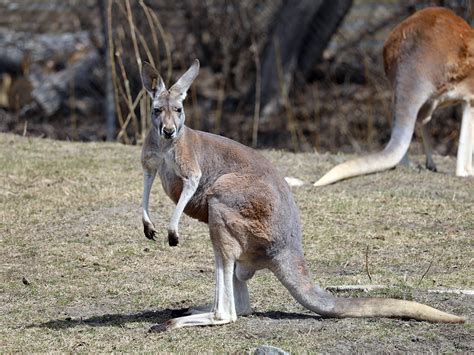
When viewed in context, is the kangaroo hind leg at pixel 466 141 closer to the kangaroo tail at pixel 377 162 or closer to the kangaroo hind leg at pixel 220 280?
the kangaroo tail at pixel 377 162

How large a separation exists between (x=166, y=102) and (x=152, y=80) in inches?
8.0

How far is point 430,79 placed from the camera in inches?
332

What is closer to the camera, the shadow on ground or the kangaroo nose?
the kangaroo nose

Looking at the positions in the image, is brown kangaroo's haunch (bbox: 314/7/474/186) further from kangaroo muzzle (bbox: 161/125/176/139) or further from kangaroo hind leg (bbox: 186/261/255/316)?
kangaroo muzzle (bbox: 161/125/176/139)

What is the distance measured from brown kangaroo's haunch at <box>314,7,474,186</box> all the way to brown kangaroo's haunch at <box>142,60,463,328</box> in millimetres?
3417

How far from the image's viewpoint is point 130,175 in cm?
827

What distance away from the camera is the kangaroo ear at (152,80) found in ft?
16.2

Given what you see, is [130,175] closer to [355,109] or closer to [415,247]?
[415,247]

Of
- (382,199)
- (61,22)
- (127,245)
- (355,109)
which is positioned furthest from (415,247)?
(61,22)

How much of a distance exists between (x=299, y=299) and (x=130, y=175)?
359 cm

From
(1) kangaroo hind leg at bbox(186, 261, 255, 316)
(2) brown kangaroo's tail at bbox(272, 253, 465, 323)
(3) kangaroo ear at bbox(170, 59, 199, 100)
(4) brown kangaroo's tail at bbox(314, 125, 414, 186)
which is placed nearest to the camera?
(2) brown kangaroo's tail at bbox(272, 253, 465, 323)

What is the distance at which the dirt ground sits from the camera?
15.7 feet

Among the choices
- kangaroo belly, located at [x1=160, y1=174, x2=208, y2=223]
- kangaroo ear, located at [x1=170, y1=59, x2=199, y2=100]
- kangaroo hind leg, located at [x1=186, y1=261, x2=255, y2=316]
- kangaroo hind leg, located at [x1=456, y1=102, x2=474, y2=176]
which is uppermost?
kangaroo ear, located at [x1=170, y1=59, x2=199, y2=100]

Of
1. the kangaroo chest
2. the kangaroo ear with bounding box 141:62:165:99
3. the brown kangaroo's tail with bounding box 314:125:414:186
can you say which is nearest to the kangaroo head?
the kangaroo ear with bounding box 141:62:165:99
